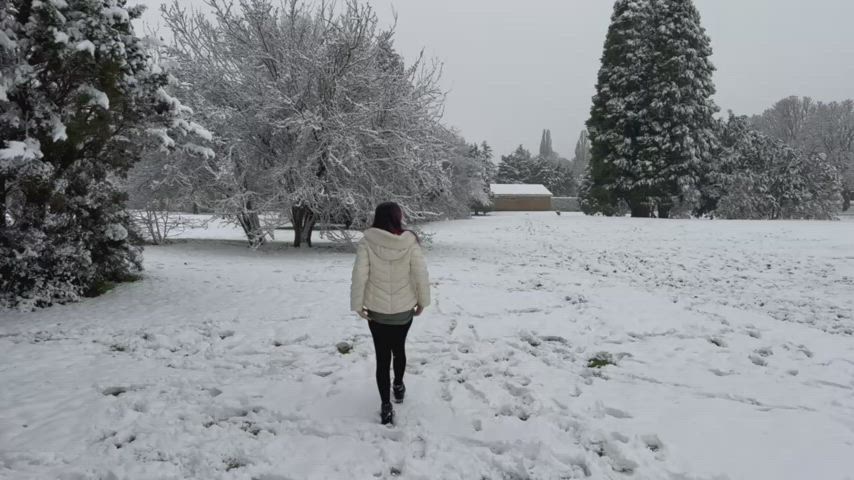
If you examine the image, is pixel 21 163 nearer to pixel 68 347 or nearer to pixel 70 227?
pixel 70 227

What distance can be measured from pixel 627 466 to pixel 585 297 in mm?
5406

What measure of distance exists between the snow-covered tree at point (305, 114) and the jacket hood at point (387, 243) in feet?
29.3

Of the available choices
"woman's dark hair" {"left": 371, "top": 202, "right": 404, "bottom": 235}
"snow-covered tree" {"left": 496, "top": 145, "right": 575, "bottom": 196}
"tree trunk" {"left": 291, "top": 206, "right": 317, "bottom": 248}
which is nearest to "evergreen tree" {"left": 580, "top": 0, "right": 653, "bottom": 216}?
"tree trunk" {"left": 291, "top": 206, "right": 317, "bottom": 248}

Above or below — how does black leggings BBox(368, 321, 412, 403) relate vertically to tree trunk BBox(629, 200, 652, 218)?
below

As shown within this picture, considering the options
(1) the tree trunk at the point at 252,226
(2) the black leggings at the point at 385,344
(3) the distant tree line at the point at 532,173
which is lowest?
(2) the black leggings at the point at 385,344

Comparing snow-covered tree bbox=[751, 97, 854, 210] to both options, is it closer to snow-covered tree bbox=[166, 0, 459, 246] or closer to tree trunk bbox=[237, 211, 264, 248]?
snow-covered tree bbox=[166, 0, 459, 246]

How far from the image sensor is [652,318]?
23.5ft

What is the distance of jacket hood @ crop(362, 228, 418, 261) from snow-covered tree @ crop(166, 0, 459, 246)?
8925mm

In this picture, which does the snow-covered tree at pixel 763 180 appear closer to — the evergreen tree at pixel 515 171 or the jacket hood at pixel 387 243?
the jacket hood at pixel 387 243

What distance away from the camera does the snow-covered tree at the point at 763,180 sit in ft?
107

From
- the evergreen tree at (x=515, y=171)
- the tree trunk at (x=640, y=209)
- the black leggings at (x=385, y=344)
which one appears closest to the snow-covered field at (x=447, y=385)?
the black leggings at (x=385, y=344)

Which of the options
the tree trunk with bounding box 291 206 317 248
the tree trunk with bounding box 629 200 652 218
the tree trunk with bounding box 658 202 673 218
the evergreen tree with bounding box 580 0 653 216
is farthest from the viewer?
the tree trunk with bounding box 629 200 652 218

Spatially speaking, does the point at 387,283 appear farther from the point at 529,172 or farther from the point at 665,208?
the point at 529,172

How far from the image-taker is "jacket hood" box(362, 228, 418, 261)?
3.96m
